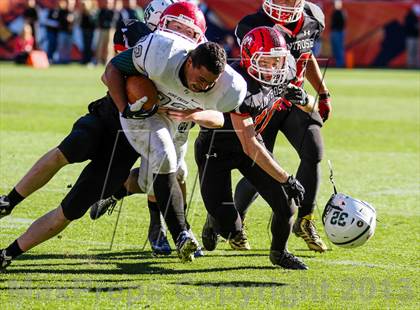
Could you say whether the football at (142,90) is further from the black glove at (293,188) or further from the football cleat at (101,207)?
the football cleat at (101,207)

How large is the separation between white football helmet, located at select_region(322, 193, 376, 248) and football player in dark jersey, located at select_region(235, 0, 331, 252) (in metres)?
0.59

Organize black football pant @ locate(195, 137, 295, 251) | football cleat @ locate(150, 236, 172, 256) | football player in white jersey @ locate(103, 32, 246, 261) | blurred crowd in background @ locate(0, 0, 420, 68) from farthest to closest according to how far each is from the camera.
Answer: blurred crowd in background @ locate(0, 0, 420, 68)
football cleat @ locate(150, 236, 172, 256)
black football pant @ locate(195, 137, 295, 251)
football player in white jersey @ locate(103, 32, 246, 261)

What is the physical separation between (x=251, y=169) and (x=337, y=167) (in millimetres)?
4054

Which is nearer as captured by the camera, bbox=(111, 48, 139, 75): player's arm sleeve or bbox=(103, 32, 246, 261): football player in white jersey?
bbox=(103, 32, 246, 261): football player in white jersey

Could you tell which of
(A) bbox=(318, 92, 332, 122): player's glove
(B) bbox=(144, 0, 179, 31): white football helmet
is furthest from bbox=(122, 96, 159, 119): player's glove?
(A) bbox=(318, 92, 332, 122): player's glove

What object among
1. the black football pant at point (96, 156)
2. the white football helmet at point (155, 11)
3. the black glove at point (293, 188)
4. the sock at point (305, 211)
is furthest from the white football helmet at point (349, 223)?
the white football helmet at point (155, 11)

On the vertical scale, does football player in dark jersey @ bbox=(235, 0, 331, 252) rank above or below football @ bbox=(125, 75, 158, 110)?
below

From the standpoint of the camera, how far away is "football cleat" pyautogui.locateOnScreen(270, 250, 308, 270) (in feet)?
17.9

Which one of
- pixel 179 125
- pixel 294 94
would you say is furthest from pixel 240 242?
pixel 294 94

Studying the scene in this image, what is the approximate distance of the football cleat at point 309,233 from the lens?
6.04 meters

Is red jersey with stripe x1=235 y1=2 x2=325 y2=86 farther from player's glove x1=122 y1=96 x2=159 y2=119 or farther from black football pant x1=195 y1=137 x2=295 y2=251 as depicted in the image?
player's glove x1=122 y1=96 x2=159 y2=119

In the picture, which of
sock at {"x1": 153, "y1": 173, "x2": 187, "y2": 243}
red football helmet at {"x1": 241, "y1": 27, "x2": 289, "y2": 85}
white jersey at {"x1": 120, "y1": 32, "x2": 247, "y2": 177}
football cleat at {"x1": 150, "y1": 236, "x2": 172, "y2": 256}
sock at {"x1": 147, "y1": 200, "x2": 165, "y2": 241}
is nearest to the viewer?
white jersey at {"x1": 120, "y1": 32, "x2": 247, "y2": 177}

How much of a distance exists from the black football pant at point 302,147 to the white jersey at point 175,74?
1.27m

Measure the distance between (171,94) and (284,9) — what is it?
4.71 ft
